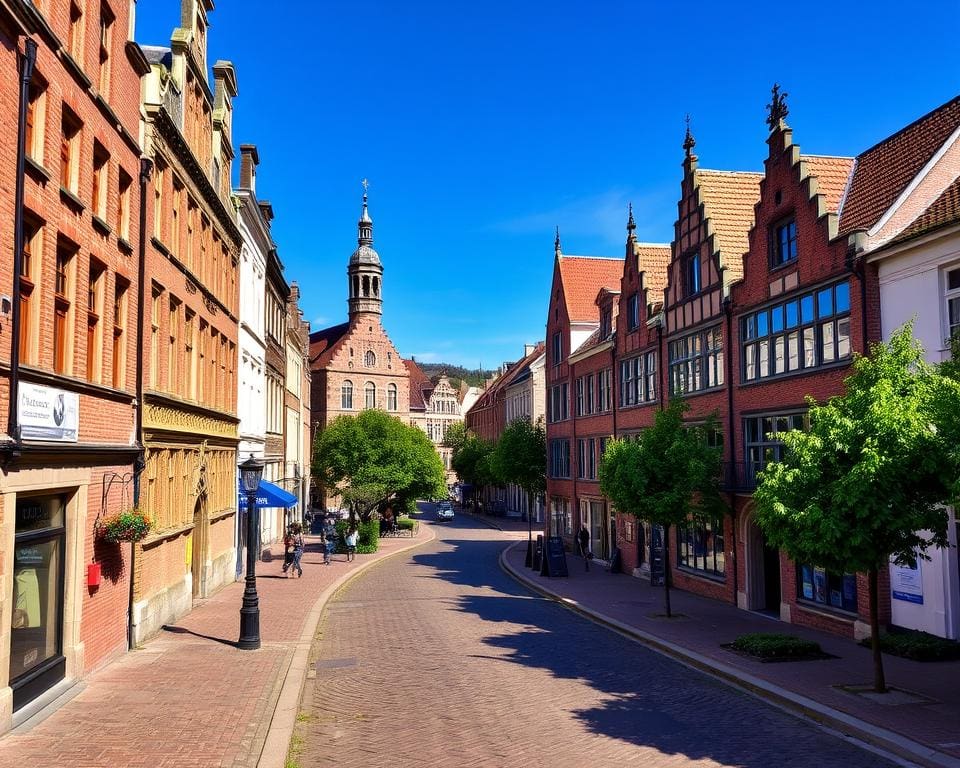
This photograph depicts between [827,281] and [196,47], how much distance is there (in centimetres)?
1720

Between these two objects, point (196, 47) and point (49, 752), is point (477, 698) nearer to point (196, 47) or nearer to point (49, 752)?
point (49, 752)

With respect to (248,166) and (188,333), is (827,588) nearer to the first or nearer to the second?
(188,333)

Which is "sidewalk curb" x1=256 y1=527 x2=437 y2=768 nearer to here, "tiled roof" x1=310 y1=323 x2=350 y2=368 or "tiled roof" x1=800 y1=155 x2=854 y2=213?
"tiled roof" x1=800 y1=155 x2=854 y2=213

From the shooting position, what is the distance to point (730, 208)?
27.0m

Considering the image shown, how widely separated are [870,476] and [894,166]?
11.8 m

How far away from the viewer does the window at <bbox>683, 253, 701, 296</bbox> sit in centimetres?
2653

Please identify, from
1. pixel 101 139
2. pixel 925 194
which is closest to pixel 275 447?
pixel 101 139

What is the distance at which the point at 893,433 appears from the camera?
11.7 metres

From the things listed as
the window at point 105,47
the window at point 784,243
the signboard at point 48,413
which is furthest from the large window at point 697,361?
the signboard at point 48,413

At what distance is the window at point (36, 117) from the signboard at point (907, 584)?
1657 centimetres

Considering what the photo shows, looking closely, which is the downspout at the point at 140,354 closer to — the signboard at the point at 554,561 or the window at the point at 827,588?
the window at the point at 827,588

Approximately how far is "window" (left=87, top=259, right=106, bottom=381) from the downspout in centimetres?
213

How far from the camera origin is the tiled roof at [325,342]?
287ft

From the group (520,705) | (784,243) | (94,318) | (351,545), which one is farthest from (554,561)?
(94,318)
